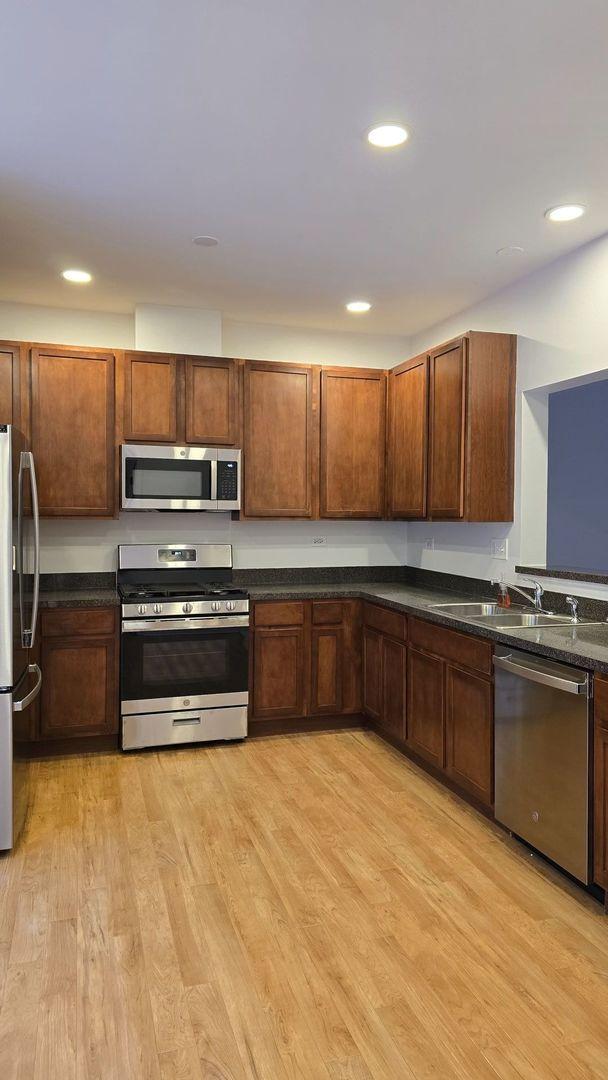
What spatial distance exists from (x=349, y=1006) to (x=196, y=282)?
3525 millimetres

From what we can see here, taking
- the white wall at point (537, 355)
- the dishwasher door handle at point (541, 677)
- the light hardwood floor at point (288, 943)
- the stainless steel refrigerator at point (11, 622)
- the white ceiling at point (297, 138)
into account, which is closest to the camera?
the light hardwood floor at point (288, 943)

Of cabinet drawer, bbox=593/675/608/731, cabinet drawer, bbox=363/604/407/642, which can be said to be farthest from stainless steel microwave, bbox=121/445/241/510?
cabinet drawer, bbox=593/675/608/731

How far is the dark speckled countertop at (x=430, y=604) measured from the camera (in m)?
2.68

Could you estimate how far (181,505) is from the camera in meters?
4.46

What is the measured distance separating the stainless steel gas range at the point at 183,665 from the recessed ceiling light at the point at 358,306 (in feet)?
6.29

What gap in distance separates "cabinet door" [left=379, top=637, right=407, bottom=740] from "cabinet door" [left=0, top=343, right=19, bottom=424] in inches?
→ 101

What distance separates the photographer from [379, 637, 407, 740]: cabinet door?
4.02 metres

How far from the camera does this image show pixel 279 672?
4469mm

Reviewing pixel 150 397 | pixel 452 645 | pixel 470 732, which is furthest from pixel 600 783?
pixel 150 397

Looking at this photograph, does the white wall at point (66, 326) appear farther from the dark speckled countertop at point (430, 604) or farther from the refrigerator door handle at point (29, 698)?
the refrigerator door handle at point (29, 698)

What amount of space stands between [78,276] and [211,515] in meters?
1.70

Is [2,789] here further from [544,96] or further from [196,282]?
[544,96]

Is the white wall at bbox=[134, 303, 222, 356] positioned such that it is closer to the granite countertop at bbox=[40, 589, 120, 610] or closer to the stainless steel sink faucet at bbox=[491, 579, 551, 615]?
the granite countertop at bbox=[40, 589, 120, 610]

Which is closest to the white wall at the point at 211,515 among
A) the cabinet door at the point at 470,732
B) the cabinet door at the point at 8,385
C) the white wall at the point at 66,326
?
the white wall at the point at 66,326
